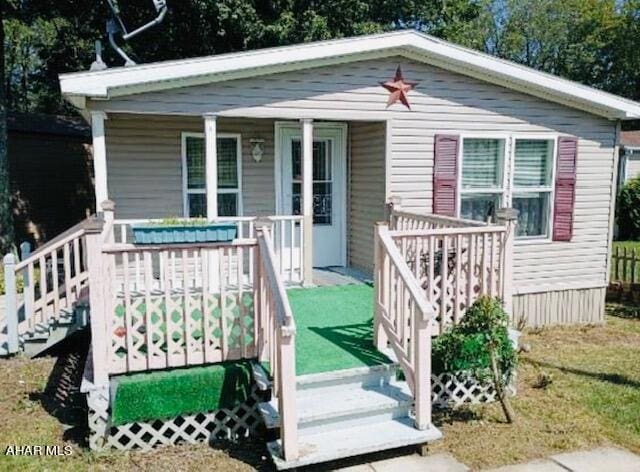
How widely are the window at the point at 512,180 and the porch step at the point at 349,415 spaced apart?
3789 millimetres

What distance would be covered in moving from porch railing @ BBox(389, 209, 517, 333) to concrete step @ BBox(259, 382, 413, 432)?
3.48 ft

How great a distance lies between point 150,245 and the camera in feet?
13.6

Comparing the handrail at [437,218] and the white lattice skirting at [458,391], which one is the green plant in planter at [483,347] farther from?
the handrail at [437,218]

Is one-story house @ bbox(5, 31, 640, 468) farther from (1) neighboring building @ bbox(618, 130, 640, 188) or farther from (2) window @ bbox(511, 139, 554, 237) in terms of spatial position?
(1) neighboring building @ bbox(618, 130, 640, 188)

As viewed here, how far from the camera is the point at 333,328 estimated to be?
5199mm

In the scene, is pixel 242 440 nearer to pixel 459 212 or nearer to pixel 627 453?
pixel 627 453

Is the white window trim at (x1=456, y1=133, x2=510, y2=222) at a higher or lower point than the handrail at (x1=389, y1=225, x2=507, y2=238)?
higher

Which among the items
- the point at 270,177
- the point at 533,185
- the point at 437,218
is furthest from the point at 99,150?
the point at 533,185

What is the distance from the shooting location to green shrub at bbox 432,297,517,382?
4.25m

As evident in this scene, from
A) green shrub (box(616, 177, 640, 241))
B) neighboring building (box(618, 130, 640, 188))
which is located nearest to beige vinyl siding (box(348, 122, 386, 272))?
green shrub (box(616, 177, 640, 241))

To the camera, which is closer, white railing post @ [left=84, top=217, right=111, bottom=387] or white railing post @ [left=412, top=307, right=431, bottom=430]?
white railing post @ [left=84, top=217, right=111, bottom=387]

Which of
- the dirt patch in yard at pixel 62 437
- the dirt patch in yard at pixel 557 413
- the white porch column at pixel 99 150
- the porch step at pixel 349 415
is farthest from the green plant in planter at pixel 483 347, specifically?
the white porch column at pixel 99 150

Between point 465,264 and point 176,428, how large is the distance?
2.91 metres

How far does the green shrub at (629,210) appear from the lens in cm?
1553
